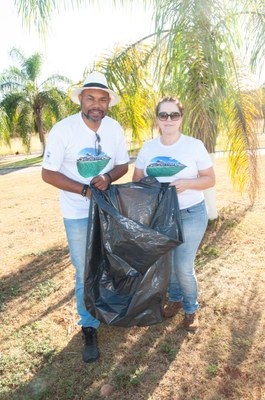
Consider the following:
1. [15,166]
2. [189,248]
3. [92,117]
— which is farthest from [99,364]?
[15,166]

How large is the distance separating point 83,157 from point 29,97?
1881 centimetres

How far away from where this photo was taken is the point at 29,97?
1925 centimetres

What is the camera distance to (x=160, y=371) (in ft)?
7.89

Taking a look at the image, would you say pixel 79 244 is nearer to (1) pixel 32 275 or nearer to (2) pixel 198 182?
(2) pixel 198 182

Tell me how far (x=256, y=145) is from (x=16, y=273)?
3567mm

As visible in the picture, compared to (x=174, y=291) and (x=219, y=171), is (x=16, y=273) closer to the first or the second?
(x=174, y=291)

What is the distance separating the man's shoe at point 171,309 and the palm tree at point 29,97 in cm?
1621

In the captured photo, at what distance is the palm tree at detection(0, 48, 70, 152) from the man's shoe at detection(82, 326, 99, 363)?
16.4 metres

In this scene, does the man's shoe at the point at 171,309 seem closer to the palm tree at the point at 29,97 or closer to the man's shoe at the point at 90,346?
the man's shoe at the point at 90,346

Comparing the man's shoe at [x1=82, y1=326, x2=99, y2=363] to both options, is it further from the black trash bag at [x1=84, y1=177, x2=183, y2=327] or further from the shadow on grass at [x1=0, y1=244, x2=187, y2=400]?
the black trash bag at [x1=84, y1=177, x2=183, y2=327]

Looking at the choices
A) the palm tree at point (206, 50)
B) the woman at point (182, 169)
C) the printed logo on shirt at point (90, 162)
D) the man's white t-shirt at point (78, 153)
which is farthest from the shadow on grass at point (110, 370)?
the palm tree at point (206, 50)

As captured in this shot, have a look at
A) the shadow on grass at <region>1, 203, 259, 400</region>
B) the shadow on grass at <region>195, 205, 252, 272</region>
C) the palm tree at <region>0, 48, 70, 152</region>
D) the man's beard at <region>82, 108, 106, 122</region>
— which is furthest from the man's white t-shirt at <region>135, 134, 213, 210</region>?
the palm tree at <region>0, 48, 70, 152</region>

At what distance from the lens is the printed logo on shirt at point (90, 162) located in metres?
2.33

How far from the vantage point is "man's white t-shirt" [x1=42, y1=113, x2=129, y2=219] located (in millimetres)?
2275
